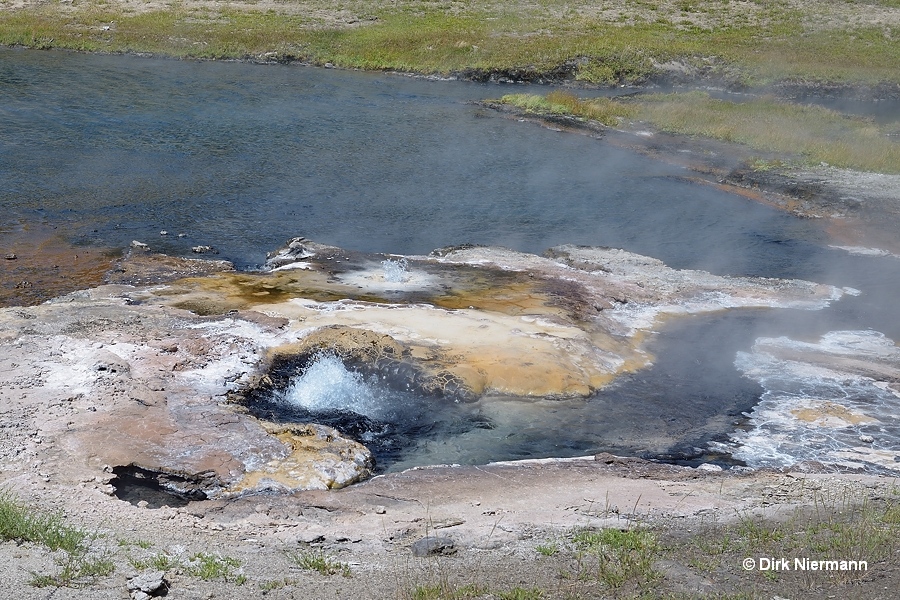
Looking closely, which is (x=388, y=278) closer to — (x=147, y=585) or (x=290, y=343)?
(x=290, y=343)

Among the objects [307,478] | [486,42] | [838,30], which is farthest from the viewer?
[838,30]

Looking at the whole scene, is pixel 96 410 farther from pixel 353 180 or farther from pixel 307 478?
pixel 353 180

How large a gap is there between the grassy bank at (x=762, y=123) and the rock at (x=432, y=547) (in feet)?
71.8

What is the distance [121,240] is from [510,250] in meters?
8.08

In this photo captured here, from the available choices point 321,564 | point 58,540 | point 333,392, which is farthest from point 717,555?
point 333,392

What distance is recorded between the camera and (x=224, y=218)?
1995 cm

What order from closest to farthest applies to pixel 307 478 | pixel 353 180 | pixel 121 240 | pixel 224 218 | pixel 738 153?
1. pixel 307 478
2. pixel 121 240
3. pixel 224 218
4. pixel 353 180
5. pixel 738 153

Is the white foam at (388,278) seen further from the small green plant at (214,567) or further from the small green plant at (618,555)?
the small green plant at (214,567)

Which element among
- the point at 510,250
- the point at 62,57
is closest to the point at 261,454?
the point at 510,250

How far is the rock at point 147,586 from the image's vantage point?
6312 mm

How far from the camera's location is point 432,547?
7.42 metres

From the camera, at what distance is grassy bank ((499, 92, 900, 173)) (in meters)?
26.2

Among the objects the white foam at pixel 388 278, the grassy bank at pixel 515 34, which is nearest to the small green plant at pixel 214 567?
the white foam at pixel 388 278

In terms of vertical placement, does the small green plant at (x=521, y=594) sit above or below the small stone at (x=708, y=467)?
above
